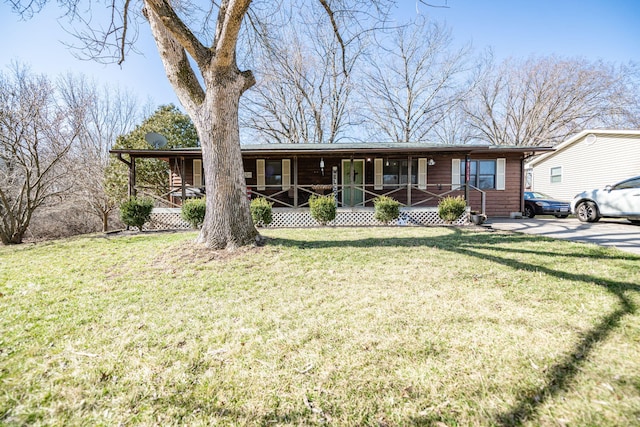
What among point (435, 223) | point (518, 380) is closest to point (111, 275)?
point (518, 380)

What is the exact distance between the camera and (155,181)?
16.6m

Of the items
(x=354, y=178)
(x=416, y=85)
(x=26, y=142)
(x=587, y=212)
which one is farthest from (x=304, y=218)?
(x=416, y=85)

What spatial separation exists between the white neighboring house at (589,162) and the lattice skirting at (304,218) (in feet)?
28.0

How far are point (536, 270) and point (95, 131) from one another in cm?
2184

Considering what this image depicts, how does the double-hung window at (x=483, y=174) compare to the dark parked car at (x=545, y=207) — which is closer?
the dark parked car at (x=545, y=207)

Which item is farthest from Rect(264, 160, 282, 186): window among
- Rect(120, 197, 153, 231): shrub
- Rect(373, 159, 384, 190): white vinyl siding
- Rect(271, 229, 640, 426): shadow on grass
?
Rect(271, 229, 640, 426): shadow on grass

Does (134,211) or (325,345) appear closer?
(325,345)

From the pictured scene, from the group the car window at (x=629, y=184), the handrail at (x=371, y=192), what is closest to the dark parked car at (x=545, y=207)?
the handrail at (x=371, y=192)

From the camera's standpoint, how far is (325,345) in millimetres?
2119

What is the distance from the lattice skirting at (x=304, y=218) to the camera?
380 inches

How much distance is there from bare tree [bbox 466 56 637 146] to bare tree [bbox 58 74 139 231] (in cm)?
2661

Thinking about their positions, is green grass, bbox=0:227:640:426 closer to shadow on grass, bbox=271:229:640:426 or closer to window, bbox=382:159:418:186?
shadow on grass, bbox=271:229:640:426

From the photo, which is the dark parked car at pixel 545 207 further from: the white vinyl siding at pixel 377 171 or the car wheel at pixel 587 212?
the white vinyl siding at pixel 377 171

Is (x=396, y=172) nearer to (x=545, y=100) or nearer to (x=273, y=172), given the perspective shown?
(x=273, y=172)
